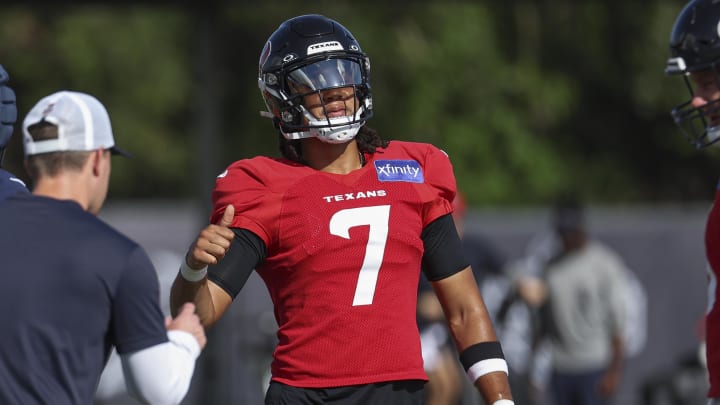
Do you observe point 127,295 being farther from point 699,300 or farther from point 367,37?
Result: point 367,37

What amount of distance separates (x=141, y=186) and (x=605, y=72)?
29.9 feet

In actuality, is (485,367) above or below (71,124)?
below

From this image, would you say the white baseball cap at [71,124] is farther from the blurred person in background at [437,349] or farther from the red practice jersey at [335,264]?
the blurred person in background at [437,349]

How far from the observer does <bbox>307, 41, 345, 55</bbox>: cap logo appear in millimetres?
4359

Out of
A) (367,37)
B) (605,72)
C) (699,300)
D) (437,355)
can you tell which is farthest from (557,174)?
(437,355)

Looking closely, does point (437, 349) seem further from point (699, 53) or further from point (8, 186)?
point (8, 186)

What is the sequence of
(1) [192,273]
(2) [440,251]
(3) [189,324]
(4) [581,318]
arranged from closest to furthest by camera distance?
(3) [189,324]
(1) [192,273]
(2) [440,251]
(4) [581,318]

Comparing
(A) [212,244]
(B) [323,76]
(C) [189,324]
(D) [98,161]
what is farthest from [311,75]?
(C) [189,324]

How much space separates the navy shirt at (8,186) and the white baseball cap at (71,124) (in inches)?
13.0

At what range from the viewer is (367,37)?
1939 cm

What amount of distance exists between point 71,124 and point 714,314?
2.32m

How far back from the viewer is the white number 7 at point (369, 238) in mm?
4184

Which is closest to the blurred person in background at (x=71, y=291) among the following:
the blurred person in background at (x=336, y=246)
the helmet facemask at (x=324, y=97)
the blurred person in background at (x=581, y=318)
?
the blurred person in background at (x=336, y=246)

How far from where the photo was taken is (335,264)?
417cm
